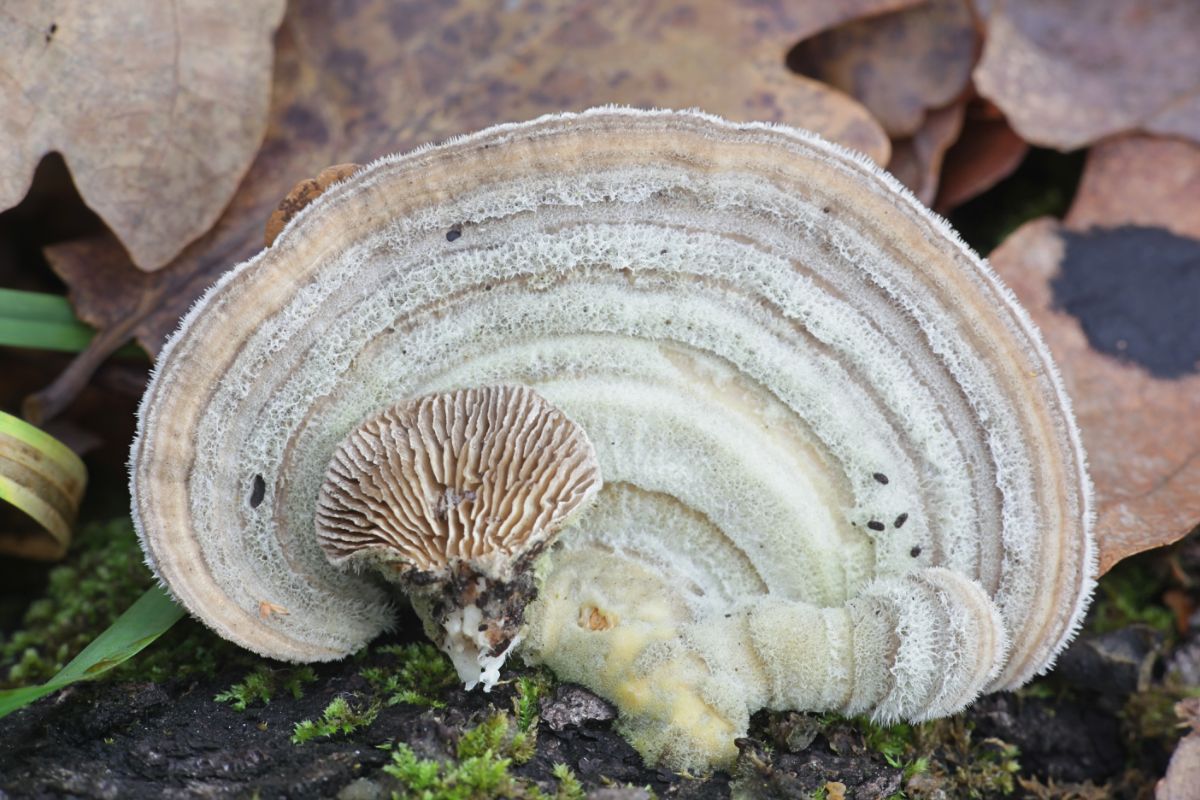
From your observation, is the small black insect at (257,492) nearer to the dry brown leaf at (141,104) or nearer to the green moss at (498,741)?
the green moss at (498,741)

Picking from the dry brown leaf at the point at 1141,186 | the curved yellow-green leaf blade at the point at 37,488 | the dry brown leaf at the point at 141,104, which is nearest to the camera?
the curved yellow-green leaf blade at the point at 37,488

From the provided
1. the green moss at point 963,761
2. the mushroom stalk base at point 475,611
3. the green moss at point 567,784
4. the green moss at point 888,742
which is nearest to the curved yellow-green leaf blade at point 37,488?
the mushroom stalk base at point 475,611

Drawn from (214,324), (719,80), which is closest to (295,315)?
(214,324)

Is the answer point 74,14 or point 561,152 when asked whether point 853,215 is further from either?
point 74,14

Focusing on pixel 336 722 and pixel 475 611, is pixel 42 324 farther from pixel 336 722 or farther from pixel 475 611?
pixel 475 611

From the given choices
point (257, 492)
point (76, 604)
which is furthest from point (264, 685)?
point (76, 604)

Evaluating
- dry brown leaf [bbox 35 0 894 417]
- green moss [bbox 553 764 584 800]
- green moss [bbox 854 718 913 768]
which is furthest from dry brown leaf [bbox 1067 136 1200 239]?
green moss [bbox 553 764 584 800]
